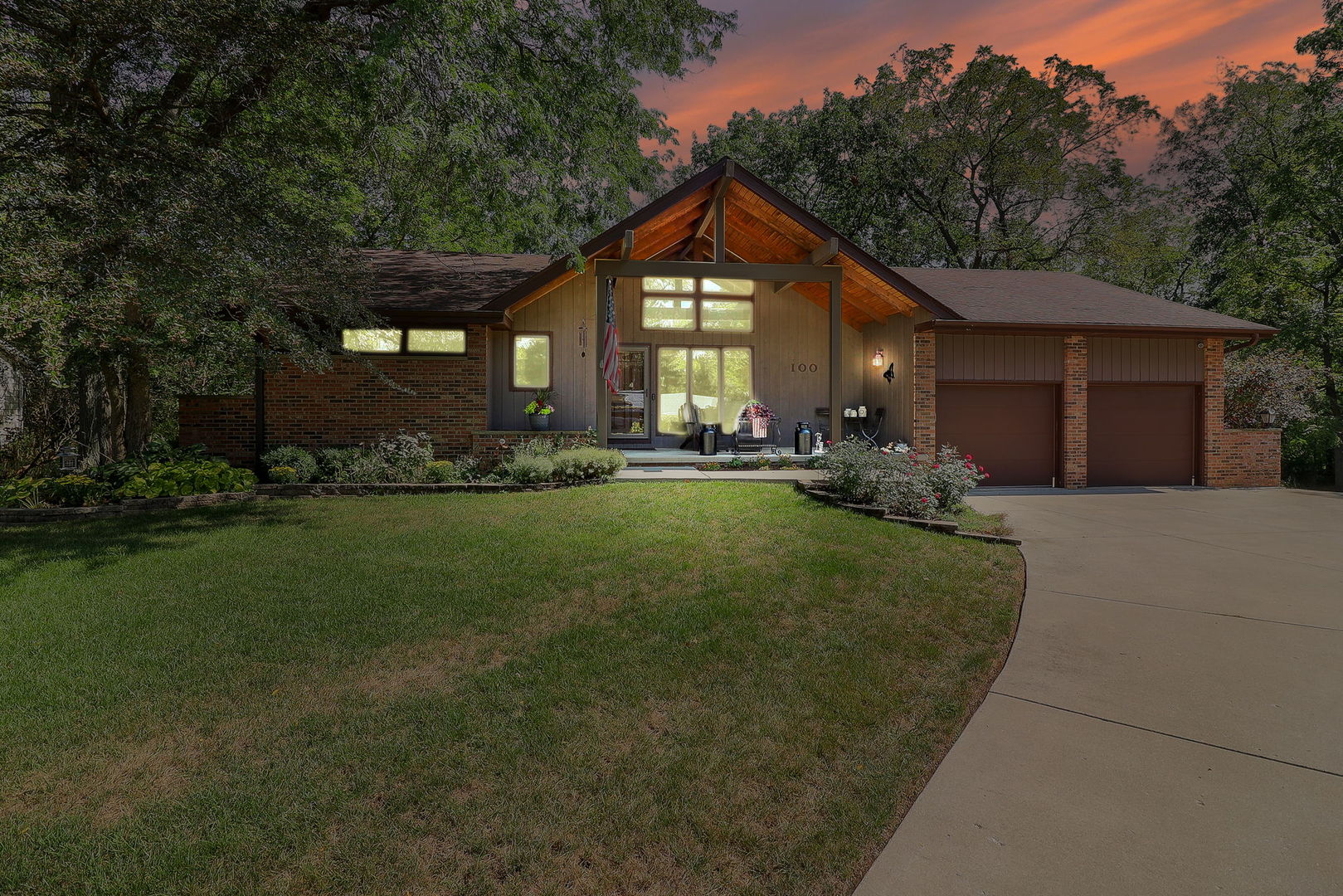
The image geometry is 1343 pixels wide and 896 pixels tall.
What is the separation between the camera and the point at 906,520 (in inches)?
296

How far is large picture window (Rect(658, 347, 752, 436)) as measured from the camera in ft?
44.6

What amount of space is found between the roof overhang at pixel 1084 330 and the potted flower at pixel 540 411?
7.30 meters

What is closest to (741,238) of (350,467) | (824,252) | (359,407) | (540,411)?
→ (824,252)

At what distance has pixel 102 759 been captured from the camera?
301 centimetres

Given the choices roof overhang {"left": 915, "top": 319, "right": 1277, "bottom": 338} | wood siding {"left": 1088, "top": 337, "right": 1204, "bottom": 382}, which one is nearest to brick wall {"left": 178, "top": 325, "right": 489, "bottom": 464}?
roof overhang {"left": 915, "top": 319, "right": 1277, "bottom": 338}

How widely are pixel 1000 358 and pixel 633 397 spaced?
7489 millimetres

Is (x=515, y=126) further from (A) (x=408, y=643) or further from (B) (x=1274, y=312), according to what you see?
(B) (x=1274, y=312)

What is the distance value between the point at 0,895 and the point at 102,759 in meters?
0.87

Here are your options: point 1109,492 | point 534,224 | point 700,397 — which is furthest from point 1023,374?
point 534,224

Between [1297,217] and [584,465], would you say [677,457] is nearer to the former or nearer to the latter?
[584,465]

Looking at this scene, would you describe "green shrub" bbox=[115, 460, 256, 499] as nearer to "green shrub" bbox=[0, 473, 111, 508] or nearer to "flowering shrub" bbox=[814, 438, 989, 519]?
"green shrub" bbox=[0, 473, 111, 508]

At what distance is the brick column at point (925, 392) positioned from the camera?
38.2 ft

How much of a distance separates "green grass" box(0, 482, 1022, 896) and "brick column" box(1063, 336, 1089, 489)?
723 centimetres

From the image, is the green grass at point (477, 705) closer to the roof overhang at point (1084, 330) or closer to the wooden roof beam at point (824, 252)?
the wooden roof beam at point (824, 252)
